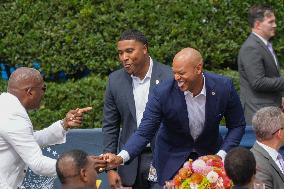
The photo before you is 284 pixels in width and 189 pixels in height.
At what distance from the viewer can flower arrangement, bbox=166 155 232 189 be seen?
7.41 meters

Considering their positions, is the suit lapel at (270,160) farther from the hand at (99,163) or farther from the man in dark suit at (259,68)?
the man in dark suit at (259,68)

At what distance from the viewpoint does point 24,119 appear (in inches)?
296

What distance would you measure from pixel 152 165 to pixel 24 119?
159 centimetres

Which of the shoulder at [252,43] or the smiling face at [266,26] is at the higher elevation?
the smiling face at [266,26]

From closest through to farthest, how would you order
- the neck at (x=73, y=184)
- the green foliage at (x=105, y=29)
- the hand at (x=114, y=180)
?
1. the neck at (x=73, y=184)
2. the hand at (x=114, y=180)
3. the green foliage at (x=105, y=29)

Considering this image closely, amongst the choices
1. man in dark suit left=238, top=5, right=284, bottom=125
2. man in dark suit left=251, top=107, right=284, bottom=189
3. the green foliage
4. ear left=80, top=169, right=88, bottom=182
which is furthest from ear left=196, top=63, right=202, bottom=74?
the green foliage

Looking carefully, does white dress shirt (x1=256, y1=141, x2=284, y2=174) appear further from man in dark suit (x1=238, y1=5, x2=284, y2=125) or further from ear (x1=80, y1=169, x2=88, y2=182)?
man in dark suit (x1=238, y1=5, x2=284, y2=125)

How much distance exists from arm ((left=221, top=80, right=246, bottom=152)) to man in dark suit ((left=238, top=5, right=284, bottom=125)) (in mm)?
1953

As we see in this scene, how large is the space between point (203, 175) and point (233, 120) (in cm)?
97

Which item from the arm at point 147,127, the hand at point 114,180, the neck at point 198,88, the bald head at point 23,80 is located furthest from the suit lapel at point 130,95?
the bald head at point 23,80

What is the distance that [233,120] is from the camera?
27.3 feet

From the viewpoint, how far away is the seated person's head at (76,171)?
6566 mm

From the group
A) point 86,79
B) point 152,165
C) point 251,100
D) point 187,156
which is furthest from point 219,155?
point 86,79

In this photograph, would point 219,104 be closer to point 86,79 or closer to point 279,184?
point 279,184
